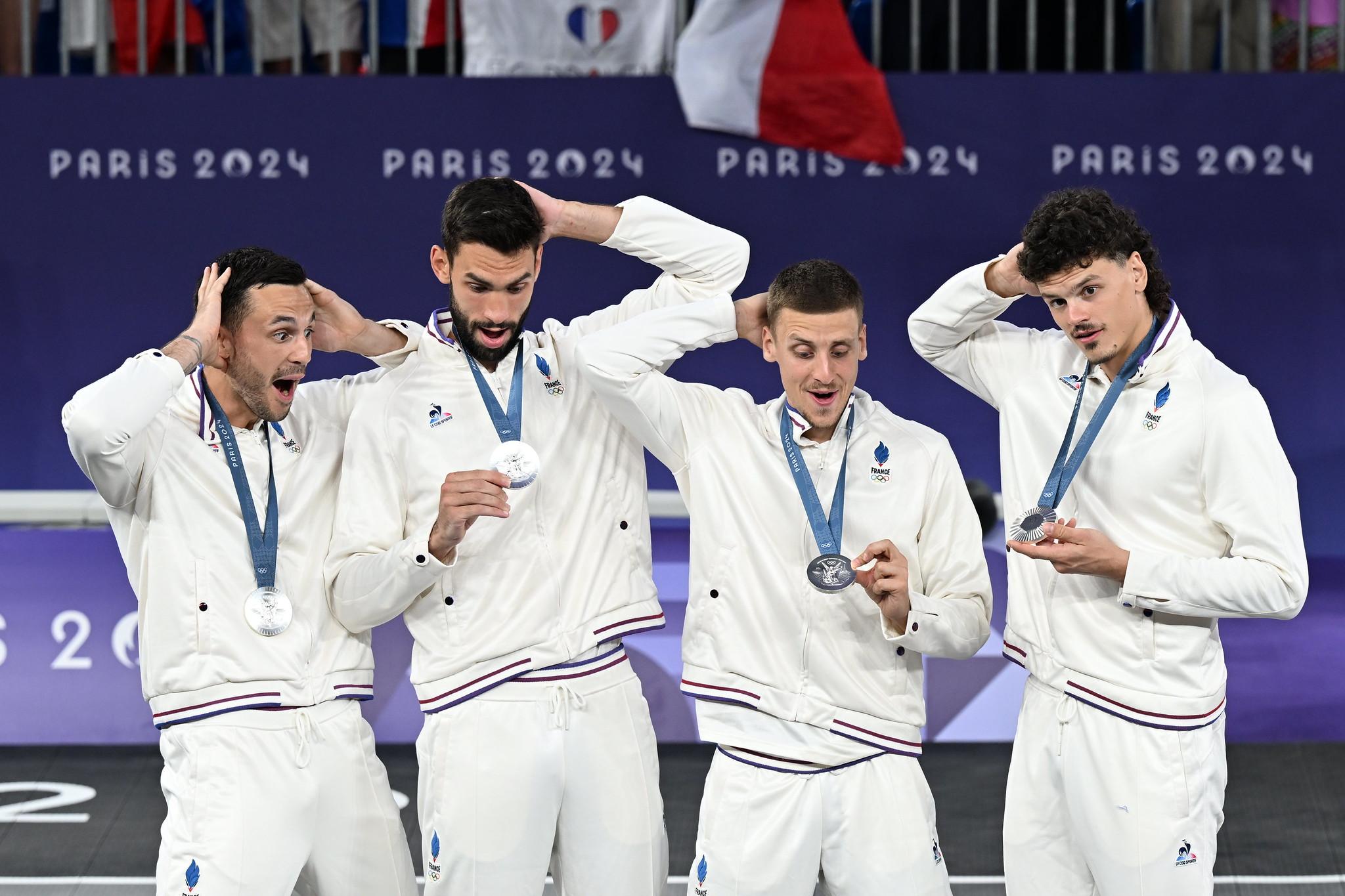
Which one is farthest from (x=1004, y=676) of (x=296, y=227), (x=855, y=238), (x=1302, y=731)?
(x=296, y=227)

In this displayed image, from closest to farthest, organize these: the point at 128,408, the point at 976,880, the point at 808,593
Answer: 1. the point at 128,408
2. the point at 808,593
3. the point at 976,880

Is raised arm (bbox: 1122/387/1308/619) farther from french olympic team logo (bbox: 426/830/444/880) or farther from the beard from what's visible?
french olympic team logo (bbox: 426/830/444/880)

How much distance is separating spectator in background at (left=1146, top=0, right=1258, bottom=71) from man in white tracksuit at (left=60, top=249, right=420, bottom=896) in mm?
4434

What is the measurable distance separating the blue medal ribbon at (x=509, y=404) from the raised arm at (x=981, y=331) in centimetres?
88

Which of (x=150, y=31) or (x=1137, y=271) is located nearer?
(x=1137, y=271)

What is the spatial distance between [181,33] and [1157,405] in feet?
15.4

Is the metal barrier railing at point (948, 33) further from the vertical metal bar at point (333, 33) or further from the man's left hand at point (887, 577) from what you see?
the man's left hand at point (887, 577)

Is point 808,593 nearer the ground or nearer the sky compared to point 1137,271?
nearer the ground

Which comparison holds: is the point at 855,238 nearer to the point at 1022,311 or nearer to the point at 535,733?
the point at 1022,311

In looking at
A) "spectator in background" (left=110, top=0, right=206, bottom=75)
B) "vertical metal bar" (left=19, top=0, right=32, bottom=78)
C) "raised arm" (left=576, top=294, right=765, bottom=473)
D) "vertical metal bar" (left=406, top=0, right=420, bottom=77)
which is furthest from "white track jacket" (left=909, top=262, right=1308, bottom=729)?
"vertical metal bar" (left=19, top=0, right=32, bottom=78)

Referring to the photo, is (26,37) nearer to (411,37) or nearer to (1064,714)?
(411,37)

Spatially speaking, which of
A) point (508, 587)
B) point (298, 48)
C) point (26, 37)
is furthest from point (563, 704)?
point (26, 37)

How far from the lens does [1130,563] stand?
3.25 m

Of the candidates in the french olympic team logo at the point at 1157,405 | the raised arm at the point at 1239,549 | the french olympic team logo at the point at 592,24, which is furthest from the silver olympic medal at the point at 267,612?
the french olympic team logo at the point at 592,24
